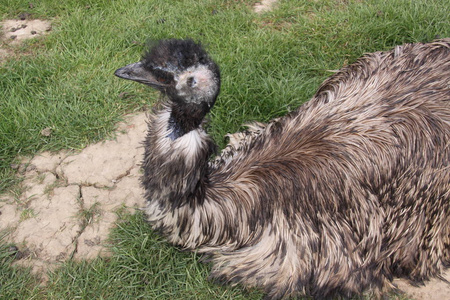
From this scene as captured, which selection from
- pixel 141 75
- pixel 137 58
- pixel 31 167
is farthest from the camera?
pixel 137 58

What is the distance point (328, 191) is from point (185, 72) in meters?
0.97

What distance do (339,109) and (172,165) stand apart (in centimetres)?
100

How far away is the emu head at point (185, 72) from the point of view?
2064mm

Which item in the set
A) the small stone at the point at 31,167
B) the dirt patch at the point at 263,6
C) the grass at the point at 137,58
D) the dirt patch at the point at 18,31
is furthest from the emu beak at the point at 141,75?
the dirt patch at the point at 263,6

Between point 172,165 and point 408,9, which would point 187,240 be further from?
point 408,9

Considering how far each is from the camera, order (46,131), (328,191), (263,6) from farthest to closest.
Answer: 1. (263,6)
2. (46,131)
3. (328,191)

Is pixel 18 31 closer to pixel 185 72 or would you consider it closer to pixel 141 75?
pixel 141 75

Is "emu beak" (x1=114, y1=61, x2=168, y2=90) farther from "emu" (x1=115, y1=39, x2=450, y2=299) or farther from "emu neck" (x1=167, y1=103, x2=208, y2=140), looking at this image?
"emu neck" (x1=167, y1=103, x2=208, y2=140)

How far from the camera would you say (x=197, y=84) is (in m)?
2.07

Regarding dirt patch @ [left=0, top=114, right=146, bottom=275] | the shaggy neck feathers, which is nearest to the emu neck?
the shaggy neck feathers

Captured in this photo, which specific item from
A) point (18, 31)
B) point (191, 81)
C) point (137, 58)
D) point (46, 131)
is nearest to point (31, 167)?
point (46, 131)

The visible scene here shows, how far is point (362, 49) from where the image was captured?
420 cm

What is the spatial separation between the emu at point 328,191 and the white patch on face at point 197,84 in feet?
0.46

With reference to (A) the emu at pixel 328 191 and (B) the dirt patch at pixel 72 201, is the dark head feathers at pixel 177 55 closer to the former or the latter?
(A) the emu at pixel 328 191
